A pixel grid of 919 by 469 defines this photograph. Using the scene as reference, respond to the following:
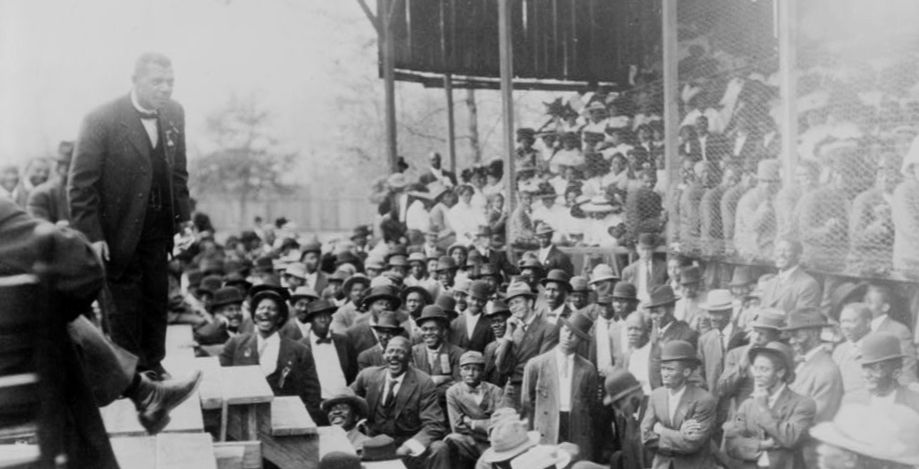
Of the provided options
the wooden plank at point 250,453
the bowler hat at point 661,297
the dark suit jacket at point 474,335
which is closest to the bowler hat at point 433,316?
the dark suit jacket at point 474,335

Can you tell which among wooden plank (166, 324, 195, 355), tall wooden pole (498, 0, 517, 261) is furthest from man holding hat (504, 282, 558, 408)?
tall wooden pole (498, 0, 517, 261)

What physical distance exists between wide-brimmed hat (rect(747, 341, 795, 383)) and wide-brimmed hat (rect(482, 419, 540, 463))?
1778mm

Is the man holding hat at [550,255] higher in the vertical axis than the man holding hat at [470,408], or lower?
higher

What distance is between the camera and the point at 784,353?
23.5ft

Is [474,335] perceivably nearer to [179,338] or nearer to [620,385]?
[620,385]

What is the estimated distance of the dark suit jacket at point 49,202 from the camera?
1097cm

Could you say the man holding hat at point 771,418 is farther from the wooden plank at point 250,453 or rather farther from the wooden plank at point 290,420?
the wooden plank at point 250,453

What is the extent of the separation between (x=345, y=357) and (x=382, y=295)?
668mm

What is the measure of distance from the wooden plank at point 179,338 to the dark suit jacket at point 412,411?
1.79 m

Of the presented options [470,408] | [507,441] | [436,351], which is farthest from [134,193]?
[436,351]

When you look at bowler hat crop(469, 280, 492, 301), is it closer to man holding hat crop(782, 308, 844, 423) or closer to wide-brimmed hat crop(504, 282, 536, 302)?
wide-brimmed hat crop(504, 282, 536, 302)

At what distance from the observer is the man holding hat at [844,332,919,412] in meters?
6.27

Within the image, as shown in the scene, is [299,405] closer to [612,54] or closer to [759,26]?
[759,26]

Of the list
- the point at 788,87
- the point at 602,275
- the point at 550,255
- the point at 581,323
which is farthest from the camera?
the point at 550,255
